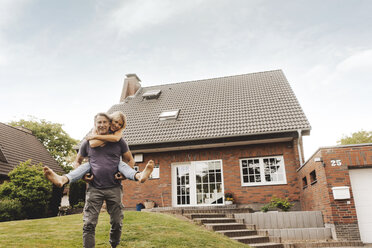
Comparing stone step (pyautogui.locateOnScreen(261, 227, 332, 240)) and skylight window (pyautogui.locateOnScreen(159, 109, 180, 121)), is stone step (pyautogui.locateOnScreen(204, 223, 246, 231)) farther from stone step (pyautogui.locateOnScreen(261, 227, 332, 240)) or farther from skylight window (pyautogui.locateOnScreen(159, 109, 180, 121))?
skylight window (pyautogui.locateOnScreen(159, 109, 180, 121))

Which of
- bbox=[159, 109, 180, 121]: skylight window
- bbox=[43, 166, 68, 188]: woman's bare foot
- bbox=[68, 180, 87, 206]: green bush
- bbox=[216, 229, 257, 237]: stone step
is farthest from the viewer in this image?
bbox=[68, 180, 87, 206]: green bush

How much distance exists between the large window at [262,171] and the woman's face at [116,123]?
333 inches

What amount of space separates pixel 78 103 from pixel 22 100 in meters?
2.80

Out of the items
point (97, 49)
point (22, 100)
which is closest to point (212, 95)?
point (97, 49)

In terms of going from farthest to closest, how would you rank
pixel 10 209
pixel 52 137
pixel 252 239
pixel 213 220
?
pixel 52 137 → pixel 10 209 → pixel 213 220 → pixel 252 239

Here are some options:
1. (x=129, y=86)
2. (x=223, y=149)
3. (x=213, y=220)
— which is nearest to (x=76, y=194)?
(x=129, y=86)

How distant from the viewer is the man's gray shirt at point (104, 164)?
12.4ft

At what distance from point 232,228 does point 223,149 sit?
13.8ft

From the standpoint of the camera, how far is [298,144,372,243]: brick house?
731cm

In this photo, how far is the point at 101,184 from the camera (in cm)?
379

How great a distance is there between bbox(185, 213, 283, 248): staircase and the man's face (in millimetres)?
5236

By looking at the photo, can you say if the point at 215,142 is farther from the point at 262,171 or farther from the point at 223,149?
the point at 262,171

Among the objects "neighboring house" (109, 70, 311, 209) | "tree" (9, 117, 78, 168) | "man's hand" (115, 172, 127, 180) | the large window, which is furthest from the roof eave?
"tree" (9, 117, 78, 168)

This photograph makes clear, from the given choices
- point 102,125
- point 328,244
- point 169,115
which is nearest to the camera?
point 102,125
